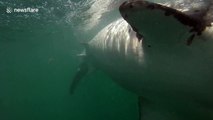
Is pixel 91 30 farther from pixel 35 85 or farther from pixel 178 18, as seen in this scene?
pixel 35 85

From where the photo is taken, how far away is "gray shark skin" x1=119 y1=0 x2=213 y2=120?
8.84ft

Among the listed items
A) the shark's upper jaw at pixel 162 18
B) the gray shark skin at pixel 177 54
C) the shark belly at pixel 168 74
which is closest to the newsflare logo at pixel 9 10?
the shark belly at pixel 168 74

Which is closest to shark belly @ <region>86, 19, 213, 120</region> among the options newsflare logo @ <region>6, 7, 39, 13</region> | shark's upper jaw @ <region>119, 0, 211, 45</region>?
shark's upper jaw @ <region>119, 0, 211, 45</region>

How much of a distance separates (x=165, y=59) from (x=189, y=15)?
0.71 m

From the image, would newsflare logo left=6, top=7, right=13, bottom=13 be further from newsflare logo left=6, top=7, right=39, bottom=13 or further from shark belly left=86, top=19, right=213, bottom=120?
shark belly left=86, top=19, right=213, bottom=120

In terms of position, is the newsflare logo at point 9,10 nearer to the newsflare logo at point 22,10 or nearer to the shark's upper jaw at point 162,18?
the newsflare logo at point 22,10

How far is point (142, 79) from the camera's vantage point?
400cm

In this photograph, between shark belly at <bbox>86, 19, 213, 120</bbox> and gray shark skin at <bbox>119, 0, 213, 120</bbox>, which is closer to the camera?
gray shark skin at <bbox>119, 0, 213, 120</bbox>

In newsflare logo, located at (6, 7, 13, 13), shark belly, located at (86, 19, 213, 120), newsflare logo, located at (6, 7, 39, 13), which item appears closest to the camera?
shark belly, located at (86, 19, 213, 120)

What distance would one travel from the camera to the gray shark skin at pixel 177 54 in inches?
106

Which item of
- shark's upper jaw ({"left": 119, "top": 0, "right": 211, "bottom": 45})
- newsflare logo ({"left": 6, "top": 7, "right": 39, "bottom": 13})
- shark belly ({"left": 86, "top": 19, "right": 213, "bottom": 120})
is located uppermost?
newsflare logo ({"left": 6, "top": 7, "right": 39, "bottom": 13})

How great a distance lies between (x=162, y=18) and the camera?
2.71 metres

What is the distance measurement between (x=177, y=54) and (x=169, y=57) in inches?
4.9

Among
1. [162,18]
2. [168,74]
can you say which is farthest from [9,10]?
[162,18]
